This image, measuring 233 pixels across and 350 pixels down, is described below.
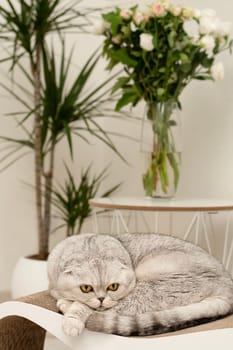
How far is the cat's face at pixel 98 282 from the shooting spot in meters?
1.52

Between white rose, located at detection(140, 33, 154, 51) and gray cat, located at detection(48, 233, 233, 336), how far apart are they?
36.0 inches

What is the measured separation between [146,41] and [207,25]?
257mm

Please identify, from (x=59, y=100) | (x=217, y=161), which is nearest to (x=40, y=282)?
(x=59, y=100)

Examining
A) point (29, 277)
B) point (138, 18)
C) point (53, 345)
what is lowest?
point (53, 345)

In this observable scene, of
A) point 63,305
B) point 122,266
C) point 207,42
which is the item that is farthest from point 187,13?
point 63,305

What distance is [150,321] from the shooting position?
1448 mm

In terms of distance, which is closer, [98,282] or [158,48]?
[98,282]

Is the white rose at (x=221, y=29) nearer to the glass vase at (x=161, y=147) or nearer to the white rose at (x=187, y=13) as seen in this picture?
the white rose at (x=187, y=13)

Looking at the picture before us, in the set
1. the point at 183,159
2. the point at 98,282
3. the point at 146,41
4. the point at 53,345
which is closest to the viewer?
the point at 98,282

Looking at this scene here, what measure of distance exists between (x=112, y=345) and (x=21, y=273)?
52.4 inches

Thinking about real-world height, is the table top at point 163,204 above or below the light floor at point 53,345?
above

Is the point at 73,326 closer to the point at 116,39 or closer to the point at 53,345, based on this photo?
the point at 53,345

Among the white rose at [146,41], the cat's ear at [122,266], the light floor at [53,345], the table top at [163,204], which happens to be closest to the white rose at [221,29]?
the white rose at [146,41]

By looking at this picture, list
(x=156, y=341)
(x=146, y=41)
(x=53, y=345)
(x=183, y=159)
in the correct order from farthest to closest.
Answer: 1. (x=183, y=159)
2. (x=53, y=345)
3. (x=146, y=41)
4. (x=156, y=341)
